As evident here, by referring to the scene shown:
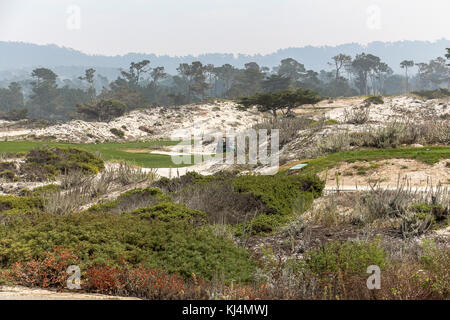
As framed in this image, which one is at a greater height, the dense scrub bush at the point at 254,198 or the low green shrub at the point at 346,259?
the low green shrub at the point at 346,259

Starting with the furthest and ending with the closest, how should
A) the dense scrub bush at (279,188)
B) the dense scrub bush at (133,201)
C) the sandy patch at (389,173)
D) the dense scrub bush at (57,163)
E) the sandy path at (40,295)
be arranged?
the dense scrub bush at (57,163)
the sandy patch at (389,173)
the dense scrub bush at (133,201)
the dense scrub bush at (279,188)
the sandy path at (40,295)

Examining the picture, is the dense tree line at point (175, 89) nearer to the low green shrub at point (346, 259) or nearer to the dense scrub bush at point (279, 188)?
the dense scrub bush at point (279, 188)

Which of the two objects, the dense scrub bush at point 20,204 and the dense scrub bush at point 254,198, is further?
the dense scrub bush at point 20,204

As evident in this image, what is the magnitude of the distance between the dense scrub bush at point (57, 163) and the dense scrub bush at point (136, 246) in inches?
476

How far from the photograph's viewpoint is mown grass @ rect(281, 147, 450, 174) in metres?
14.2

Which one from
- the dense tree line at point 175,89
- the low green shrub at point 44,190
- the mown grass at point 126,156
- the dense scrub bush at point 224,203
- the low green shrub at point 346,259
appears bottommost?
the mown grass at point 126,156

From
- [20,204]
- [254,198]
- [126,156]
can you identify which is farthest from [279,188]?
[126,156]

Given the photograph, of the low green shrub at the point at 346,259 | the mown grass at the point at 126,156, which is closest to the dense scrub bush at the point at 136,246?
the low green shrub at the point at 346,259

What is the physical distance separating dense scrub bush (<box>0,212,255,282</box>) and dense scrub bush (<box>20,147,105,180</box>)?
12.1 metres

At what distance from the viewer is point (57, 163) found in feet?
64.4

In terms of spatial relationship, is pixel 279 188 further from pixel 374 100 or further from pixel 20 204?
pixel 374 100

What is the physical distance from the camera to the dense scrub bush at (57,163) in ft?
60.7

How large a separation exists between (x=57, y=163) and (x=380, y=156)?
15.5m

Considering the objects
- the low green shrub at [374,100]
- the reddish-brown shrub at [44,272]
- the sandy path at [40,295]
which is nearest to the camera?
the sandy path at [40,295]
